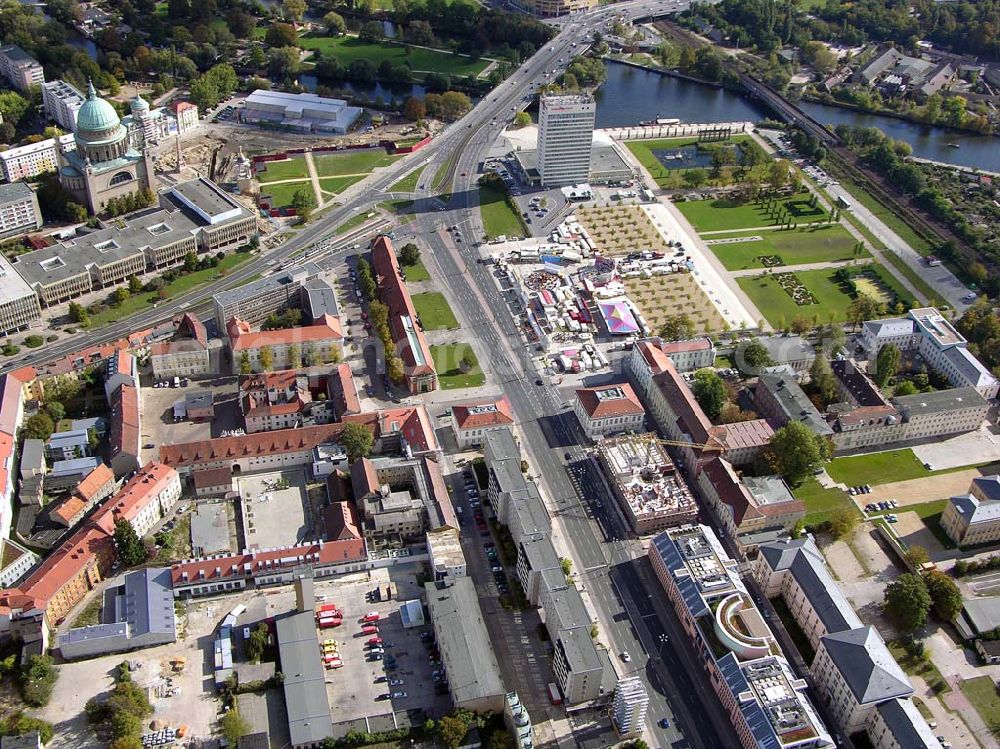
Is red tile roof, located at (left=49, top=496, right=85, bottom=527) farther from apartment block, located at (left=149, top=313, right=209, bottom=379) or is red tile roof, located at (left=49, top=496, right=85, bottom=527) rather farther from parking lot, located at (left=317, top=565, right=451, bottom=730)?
parking lot, located at (left=317, top=565, right=451, bottom=730)

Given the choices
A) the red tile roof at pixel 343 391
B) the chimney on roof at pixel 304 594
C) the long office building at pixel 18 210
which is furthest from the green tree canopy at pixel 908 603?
the long office building at pixel 18 210

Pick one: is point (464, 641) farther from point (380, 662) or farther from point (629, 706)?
point (629, 706)

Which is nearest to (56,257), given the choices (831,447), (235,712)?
(235,712)

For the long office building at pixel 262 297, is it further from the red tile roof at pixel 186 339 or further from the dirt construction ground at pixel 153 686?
the dirt construction ground at pixel 153 686

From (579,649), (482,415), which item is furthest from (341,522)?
(579,649)

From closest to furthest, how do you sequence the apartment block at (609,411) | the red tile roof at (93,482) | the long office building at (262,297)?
1. the red tile roof at (93,482)
2. the apartment block at (609,411)
3. the long office building at (262,297)

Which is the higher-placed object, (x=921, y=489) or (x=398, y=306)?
(x=398, y=306)
